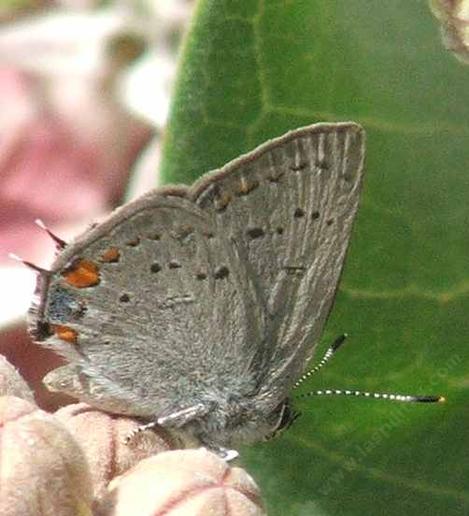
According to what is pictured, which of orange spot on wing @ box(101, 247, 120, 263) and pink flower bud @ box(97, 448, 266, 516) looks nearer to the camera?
pink flower bud @ box(97, 448, 266, 516)

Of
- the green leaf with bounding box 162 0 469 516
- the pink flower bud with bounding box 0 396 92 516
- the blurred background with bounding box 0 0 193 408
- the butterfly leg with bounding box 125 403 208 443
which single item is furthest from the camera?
the blurred background with bounding box 0 0 193 408

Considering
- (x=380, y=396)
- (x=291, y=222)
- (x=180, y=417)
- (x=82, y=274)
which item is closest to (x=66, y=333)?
(x=82, y=274)

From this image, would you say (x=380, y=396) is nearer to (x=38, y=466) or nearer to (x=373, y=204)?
(x=373, y=204)

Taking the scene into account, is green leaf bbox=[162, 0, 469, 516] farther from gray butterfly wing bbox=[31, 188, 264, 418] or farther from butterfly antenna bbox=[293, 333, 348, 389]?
gray butterfly wing bbox=[31, 188, 264, 418]

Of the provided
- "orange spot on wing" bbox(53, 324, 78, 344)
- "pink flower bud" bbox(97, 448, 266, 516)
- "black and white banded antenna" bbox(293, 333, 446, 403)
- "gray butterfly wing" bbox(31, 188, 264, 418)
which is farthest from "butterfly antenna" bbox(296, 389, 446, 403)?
"pink flower bud" bbox(97, 448, 266, 516)

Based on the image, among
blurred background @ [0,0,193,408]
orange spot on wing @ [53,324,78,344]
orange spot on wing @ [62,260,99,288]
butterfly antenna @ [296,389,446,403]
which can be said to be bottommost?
blurred background @ [0,0,193,408]

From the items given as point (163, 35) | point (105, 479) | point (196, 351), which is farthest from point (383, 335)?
point (163, 35)

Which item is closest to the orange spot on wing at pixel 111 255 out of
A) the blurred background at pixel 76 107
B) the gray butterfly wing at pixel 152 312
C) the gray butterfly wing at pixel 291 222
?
the gray butterfly wing at pixel 152 312

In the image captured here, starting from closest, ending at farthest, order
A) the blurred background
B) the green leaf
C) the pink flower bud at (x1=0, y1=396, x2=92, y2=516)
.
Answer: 1. the pink flower bud at (x1=0, y1=396, x2=92, y2=516)
2. the green leaf
3. the blurred background
